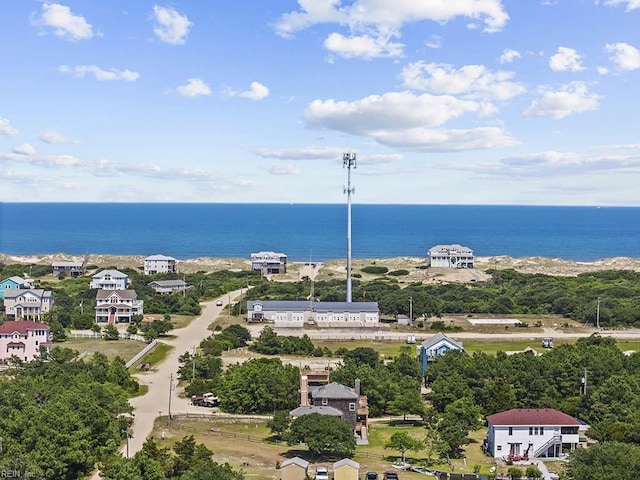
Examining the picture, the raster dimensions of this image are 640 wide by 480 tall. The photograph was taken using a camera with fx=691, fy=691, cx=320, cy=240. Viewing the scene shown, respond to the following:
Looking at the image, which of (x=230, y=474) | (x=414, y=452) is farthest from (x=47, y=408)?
(x=414, y=452)

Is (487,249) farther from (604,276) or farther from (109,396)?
(109,396)

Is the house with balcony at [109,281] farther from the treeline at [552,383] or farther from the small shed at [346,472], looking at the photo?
the small shed at [346,472]

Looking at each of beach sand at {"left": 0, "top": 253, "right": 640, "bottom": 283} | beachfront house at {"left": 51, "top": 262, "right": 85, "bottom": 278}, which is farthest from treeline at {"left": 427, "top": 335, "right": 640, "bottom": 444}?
beachfront house at {"left": 51, "top": 262, "right": 85, "bottom": 278}

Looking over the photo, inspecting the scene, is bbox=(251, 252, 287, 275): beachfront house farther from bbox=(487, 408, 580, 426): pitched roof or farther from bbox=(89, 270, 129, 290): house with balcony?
bbox=(487, 408, 580, 426): pitched roof

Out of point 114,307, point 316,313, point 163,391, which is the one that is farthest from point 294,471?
point 114,307

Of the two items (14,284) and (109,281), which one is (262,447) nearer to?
(14,284)

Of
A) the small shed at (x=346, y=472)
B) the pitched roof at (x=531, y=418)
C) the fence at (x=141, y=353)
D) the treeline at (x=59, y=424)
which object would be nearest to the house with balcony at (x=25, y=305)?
the fence at (x=141, y=353)
